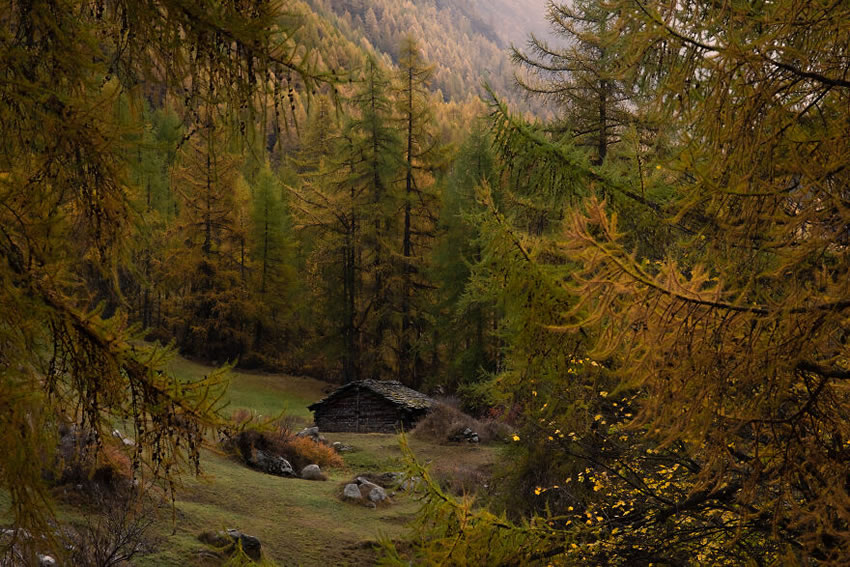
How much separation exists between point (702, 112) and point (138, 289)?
3957 centimetres

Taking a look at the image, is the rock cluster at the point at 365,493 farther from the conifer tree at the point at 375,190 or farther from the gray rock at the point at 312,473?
the conifer tree at the point at 375,190

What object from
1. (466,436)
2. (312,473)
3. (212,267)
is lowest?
(466,436)

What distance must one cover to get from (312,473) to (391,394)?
9241mm

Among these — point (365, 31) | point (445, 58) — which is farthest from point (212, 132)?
point (445, 58)

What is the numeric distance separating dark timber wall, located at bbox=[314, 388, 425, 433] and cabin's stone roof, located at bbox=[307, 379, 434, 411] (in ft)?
0.54

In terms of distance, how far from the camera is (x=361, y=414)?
23906 mm

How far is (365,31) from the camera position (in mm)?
145875

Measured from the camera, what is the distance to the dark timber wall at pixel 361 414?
2325 centimetres

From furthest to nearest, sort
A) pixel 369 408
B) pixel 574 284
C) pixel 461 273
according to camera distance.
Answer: pixel 461 273 < pixel 369 408 < pixel 574 284

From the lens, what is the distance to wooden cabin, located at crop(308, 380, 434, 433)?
23156mm

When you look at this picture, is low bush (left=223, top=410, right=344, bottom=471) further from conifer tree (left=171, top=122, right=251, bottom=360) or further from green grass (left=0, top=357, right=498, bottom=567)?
conifer tree (left=171, top=122, right=251, bottom=360)

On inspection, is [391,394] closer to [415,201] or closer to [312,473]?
[312,473]

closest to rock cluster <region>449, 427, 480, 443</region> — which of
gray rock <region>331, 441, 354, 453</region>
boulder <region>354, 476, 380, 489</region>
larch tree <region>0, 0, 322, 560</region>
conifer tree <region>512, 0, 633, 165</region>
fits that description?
gray rock <region>331, 441, 354, 453</region>

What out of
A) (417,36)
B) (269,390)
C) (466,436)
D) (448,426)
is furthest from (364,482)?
(417,36)
